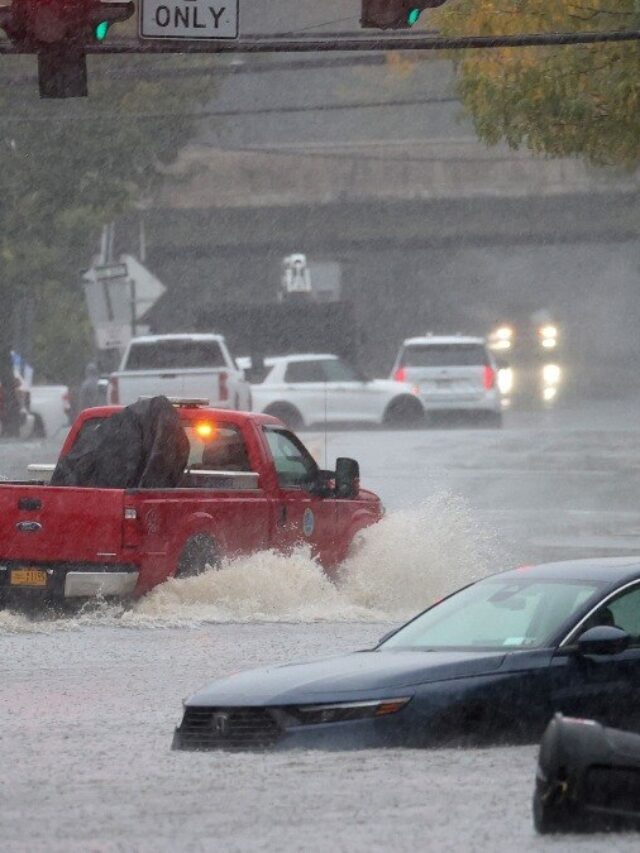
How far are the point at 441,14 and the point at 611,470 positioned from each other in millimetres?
9678

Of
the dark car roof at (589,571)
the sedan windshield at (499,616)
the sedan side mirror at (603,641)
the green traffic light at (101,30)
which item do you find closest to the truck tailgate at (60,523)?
the green traffic light at (101,30)

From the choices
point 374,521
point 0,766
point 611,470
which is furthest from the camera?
point 611,470

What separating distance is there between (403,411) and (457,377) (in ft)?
4.34

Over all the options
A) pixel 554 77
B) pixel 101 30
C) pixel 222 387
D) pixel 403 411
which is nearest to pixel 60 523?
pixel 101 30

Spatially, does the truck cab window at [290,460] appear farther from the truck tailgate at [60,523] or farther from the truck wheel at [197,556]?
the truck tailgate at [60,523]

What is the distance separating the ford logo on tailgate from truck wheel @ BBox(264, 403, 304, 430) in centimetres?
2648

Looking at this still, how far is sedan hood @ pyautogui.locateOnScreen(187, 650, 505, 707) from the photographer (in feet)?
32.6

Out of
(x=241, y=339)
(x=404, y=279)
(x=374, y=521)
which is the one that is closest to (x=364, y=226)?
(x=241, y=339)

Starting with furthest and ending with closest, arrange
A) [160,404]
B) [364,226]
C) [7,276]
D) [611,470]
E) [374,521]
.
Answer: [364,226] < [7,276] < [611,470] < [374,521] < [160,404]

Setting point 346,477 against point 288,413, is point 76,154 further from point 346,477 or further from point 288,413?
point 346,477

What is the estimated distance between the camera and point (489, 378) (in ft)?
145

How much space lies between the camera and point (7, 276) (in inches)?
2042

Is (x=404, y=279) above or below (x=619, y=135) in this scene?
below

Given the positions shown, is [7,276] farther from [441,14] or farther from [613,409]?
[441,14]
